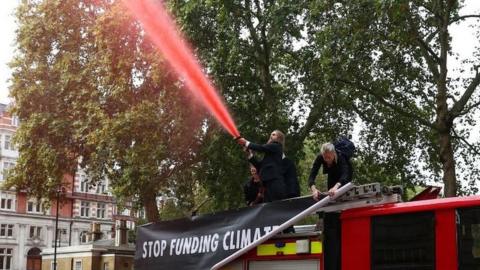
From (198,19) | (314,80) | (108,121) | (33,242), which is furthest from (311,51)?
(33,242)

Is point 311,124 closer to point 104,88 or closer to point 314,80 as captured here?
point 314,80

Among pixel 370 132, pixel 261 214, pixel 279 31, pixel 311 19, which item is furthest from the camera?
pixel 370 132

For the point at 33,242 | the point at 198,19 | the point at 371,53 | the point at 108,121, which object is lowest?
the point at 33,242

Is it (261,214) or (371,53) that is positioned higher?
(371,53)

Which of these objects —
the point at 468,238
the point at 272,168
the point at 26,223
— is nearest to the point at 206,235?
the point at 272,168

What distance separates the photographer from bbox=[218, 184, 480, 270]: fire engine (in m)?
5.48

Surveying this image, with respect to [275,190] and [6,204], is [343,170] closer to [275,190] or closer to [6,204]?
[275,190]

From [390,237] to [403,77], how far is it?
690 inches

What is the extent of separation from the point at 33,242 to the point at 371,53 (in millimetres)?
63902

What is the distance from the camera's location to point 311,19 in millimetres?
20297

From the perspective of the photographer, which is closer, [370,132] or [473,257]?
[473,257]

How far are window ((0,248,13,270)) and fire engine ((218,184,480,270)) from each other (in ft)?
235

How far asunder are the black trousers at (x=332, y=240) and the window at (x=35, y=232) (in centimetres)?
7478

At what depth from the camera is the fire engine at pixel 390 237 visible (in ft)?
18.0
